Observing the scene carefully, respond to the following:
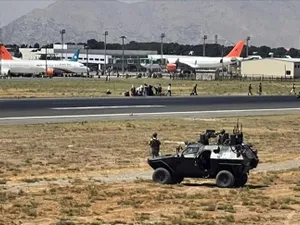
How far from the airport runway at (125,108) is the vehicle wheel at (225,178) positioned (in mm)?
32200

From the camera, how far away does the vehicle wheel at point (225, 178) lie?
31.1 m

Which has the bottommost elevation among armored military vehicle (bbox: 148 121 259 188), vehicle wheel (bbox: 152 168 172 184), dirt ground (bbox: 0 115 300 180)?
dirt ground (bbox: 0 115 300 180)

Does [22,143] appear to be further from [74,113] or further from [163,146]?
[74,113]

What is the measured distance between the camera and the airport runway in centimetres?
6675

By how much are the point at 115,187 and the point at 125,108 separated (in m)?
46.6

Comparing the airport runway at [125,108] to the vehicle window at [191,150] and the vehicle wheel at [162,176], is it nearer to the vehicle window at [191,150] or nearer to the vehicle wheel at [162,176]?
the vehicle wheel at [162,176]

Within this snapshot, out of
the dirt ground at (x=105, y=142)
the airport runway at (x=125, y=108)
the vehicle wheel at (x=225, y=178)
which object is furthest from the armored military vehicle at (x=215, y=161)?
the airport runway at (x=125, y=108)

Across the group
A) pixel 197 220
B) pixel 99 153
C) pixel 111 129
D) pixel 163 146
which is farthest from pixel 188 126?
pixel 197 220

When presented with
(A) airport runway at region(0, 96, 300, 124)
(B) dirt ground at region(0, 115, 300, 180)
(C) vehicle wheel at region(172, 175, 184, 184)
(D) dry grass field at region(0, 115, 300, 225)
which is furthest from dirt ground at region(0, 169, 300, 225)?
(A) airport runway at region(0, 96, 300, 124)

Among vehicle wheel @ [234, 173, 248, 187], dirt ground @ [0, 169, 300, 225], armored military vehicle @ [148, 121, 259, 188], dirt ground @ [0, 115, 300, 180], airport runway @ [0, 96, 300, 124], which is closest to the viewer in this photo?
dirt ground @ [0, 169, 300, 225]

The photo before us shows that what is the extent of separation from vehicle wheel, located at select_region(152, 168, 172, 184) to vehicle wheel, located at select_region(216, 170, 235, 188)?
206 centimetres

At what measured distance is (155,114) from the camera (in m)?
71.1

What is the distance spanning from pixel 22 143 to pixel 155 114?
2494cm

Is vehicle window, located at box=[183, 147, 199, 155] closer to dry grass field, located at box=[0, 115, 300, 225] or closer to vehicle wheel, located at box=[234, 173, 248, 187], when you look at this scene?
dry grass field, located at box=[0, 115, 300, 225]
